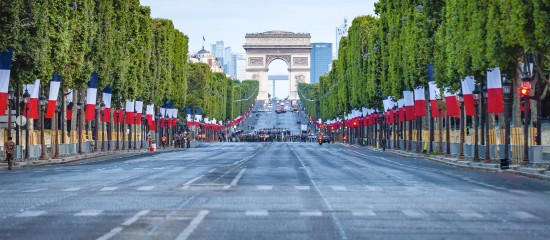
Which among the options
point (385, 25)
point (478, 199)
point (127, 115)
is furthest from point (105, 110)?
point (478, 199)

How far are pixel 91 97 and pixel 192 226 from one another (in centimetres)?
5739

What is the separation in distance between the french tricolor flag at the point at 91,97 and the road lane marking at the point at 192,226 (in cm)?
5338

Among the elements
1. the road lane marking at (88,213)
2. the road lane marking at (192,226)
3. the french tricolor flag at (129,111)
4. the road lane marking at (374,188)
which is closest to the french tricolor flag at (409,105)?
the french tricolor flag at (129,111)

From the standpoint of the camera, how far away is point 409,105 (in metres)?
78.8

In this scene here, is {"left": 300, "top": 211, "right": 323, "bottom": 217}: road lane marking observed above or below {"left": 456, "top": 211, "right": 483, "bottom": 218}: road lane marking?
above

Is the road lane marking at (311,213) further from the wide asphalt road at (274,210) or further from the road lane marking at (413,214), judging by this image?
the road lane marking at (413,214)

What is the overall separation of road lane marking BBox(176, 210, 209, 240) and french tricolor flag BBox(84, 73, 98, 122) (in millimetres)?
53383

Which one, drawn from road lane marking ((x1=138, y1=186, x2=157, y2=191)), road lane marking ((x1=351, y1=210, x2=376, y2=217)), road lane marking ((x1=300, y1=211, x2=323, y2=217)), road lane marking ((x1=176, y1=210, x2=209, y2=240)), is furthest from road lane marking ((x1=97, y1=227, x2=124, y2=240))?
road lane marking ((x1=138, y1=186, x2=157, y2=191))

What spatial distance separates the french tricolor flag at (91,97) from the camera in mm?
72319

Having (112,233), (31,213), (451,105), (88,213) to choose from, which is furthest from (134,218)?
(451,105)

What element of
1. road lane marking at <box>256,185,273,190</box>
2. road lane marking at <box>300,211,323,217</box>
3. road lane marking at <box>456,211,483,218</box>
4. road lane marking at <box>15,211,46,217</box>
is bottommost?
road lane marking at <box>456,211,483,218</box>

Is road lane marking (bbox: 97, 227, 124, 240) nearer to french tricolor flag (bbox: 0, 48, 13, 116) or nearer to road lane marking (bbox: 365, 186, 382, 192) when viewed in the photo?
road lane marking (bbox: 365, 186, 382, 192)

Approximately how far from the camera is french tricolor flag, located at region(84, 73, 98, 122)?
72319 mm

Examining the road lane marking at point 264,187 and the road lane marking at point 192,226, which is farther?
the road lane marking at point 264,187
